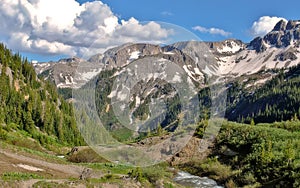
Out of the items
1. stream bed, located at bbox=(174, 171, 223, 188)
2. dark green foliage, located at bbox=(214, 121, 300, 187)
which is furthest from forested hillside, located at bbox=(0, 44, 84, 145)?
stream bed, located at bbox=(174, 171, 223, 188)

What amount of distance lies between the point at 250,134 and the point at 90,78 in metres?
31.7

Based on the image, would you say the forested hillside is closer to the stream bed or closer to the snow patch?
the stream bed

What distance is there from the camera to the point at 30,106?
11462cm

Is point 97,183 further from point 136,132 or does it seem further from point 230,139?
point 230,139

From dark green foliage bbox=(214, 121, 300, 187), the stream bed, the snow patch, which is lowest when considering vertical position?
the stream bed

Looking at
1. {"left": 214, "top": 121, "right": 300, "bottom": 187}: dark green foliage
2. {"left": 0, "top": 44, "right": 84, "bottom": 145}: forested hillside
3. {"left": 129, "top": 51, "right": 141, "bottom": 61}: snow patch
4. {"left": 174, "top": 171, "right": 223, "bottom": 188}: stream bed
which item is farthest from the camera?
{"left": 0, "top": 44, "right": 84, "bottom": 145}: forested hillside

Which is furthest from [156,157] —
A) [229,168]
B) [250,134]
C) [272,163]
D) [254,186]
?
[250,134]

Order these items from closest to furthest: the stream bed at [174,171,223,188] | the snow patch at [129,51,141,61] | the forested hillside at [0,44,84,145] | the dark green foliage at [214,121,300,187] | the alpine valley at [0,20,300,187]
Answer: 1. the alpine valley at [0,20,300,187]
2. the snow patch at [129,51,141,61]
3. the dark green foliage at [214,121,300,187]
4. the stream bed at [174,171,223,188]
5. the forested hillside at [0,44,84,145]

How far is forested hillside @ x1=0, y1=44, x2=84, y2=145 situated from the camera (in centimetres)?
10531

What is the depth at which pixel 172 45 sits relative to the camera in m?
14.6

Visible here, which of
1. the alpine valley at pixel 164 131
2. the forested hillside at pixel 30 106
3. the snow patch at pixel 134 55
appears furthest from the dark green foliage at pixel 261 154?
the forested hillside at pixel 30 106

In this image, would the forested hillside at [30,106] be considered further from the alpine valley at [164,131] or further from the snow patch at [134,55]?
the snow patch at [134,55]

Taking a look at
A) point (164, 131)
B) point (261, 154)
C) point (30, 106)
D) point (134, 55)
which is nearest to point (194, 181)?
point (261, 154)

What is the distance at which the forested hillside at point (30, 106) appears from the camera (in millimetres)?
105312
